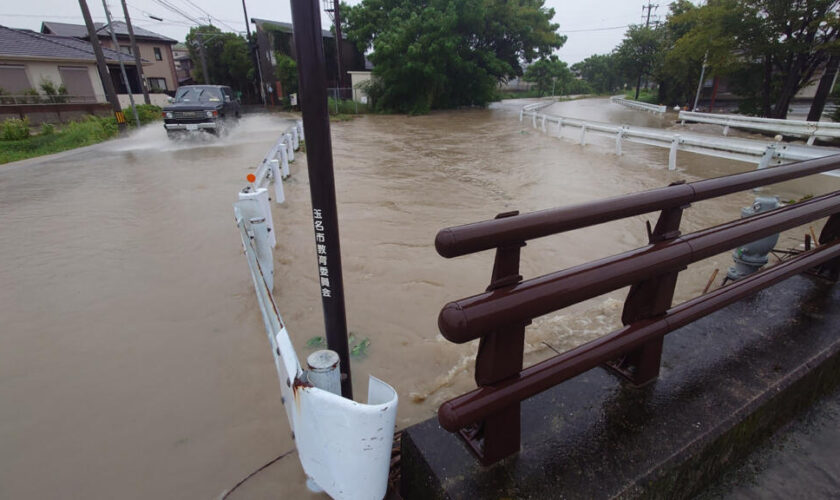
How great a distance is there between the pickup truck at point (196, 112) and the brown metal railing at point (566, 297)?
1758 centimetres

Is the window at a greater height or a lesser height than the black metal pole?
greater

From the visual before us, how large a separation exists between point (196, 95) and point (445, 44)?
59.8ft

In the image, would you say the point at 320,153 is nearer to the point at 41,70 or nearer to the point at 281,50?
the point at 41,70

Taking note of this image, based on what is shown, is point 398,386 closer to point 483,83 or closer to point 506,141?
point 506,141

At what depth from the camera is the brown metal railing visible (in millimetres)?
1301

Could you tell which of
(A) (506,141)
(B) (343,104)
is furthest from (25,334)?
(B) (343,104)

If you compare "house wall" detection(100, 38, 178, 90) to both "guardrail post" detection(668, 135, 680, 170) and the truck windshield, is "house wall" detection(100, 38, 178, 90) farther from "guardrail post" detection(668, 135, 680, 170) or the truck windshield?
"guardrail post" detection(668, 135, 680, 170)

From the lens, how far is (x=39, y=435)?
2.64 metres

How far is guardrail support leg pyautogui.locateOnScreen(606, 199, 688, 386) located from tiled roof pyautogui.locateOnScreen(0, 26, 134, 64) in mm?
32409

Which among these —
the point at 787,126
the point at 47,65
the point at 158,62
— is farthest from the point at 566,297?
the point at 158,62

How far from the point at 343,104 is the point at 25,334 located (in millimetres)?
30606

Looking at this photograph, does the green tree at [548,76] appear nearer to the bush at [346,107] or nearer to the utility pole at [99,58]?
the bush at [346,107]

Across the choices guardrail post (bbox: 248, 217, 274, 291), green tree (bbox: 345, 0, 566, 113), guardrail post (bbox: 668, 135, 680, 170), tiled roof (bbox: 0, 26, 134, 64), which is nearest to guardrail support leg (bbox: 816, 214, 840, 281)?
guardrail post (bbox: 248, 217, 274, 291)

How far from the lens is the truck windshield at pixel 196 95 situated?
17.0m
